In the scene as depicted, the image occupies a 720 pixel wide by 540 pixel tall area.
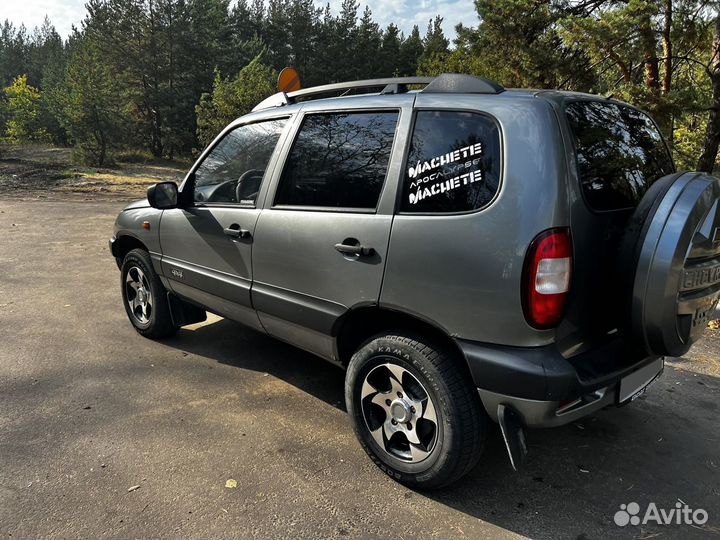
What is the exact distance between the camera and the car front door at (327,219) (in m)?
2.57

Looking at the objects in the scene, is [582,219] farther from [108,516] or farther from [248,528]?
[108,516]

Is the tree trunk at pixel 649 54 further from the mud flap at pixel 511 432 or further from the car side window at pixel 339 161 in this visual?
the mud flap at pixel 511 432

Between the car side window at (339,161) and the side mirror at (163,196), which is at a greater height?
the car side window at (339,161)

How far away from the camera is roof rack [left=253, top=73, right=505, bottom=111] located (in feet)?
7.91

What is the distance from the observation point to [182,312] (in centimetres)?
441

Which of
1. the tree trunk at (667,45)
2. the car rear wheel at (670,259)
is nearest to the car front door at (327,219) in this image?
the car rear wheel at (670,259)

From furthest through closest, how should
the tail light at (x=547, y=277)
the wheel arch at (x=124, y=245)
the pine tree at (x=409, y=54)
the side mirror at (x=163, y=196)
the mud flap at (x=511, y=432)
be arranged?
the pine tree at (x=409, y=54)
the wheel arch at (x=124, y=245)
the side mirror at (x=163, y=196)
the mud flap at (x=511, y=432)
the tail light at (x=547, y=277)

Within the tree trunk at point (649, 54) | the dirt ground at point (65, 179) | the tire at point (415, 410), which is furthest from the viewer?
the dirt ground at point (65, 179)

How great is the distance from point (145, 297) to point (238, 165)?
171cm

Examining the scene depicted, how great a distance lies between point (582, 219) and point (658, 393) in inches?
85.9

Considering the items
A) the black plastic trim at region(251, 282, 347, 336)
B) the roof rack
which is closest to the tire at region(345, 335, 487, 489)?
the black plastic trim at region(251, 282, 347, 336)

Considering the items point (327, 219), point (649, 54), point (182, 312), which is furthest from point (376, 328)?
point (649, 54)

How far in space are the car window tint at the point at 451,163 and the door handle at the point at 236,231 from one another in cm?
120

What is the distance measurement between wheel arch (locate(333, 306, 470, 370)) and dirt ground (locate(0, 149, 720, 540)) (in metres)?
0.60
